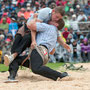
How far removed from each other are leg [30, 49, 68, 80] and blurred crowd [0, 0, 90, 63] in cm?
595

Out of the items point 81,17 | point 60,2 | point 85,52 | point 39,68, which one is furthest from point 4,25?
point 39,68

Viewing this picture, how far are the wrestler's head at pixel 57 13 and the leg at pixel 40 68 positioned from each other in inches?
35.0

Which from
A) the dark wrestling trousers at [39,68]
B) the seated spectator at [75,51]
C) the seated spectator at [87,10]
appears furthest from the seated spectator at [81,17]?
the dark wrestling trousers at [39,68]

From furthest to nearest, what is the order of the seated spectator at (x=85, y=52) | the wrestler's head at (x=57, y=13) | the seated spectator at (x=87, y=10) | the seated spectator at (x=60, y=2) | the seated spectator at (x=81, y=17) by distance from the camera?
the seated spectator at (x=60, y=2) → the seated spectator at (x=87, y=10) → the seated spectator at (x=81, y=17) → the seated spectator at (x=85, y=52) → the wrestler's head at (x=57, y=13)

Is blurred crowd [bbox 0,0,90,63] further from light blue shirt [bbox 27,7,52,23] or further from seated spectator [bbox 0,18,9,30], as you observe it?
light blue shirt [bbox 27,7,52,23]

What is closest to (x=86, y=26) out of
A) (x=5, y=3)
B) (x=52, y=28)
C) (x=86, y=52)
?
(x=86, y=52)

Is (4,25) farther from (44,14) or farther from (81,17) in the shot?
(44,14)

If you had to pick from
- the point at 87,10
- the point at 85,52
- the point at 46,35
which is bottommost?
the point at 85,52

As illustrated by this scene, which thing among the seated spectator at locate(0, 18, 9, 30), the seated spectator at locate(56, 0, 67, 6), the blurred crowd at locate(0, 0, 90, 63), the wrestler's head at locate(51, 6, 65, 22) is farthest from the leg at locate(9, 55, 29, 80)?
the seated spectator at locate(56, 0, 67, 6)

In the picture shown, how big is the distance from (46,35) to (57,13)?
0.55 m

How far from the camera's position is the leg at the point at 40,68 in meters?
6.60

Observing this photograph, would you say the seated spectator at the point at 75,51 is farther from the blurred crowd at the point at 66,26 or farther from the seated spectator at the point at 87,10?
the seated spectator at the point at 87,10

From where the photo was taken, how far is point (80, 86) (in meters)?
5.77

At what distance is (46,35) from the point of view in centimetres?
689
